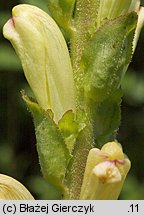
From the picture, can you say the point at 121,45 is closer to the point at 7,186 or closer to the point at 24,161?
the point at 7,186

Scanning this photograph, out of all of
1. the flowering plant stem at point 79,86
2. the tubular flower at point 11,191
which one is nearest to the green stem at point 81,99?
the flowering plant stem at point 79,86

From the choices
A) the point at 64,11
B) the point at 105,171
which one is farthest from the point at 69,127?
the point at 64,11

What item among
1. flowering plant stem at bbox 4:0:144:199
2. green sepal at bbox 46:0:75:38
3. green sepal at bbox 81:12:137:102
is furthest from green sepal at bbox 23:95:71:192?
green sepal at bbox 46:0:75:38

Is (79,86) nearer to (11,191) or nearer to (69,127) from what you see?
(69,127)

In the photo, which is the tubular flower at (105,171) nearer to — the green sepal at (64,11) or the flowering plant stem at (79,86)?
the flowering plant stem at (79,86)

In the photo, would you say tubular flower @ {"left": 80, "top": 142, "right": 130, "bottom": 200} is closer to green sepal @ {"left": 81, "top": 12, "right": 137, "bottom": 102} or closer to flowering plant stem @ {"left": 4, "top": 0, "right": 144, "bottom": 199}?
flowering plant stem @ {"left": 4, "top": 0, "right": 144, "bottom": 199}

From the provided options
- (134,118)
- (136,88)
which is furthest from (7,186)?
(134,118)
